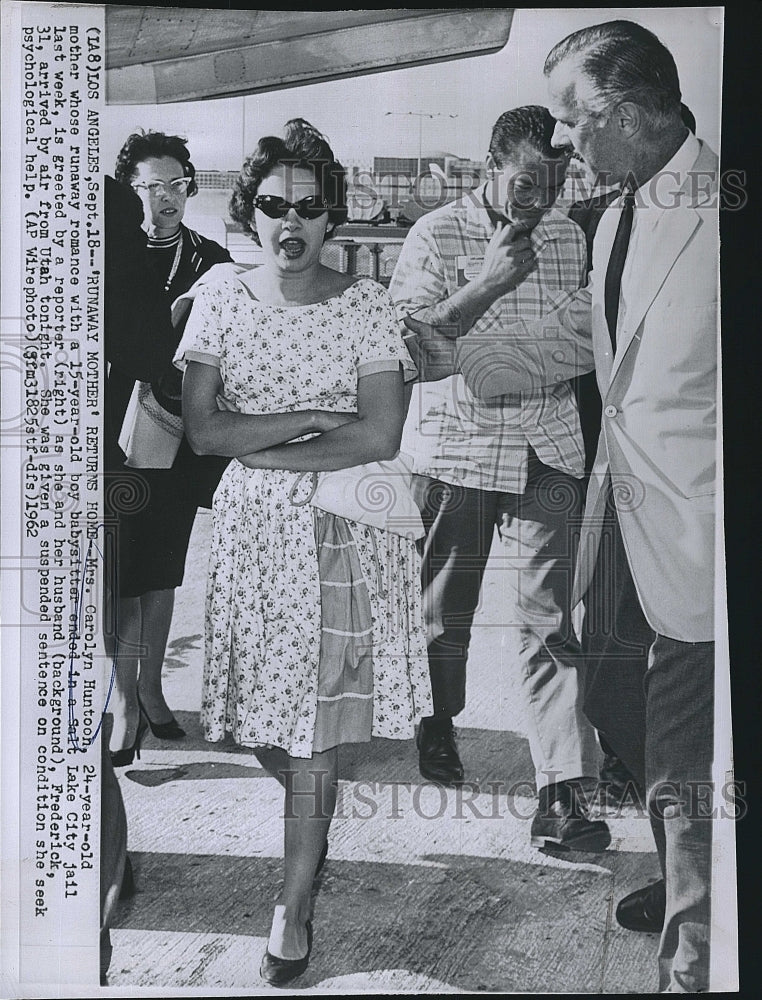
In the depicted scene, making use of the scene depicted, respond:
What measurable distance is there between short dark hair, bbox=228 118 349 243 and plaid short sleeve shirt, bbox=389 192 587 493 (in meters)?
0.20

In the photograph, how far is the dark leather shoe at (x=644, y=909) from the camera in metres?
2.48

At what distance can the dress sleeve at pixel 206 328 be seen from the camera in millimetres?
2420

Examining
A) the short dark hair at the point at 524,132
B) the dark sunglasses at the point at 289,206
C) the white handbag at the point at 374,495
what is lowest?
the white handbag at the point at 374,495

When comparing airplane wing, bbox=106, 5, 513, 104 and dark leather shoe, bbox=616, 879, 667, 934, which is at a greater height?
airplane wing, bbox=106, 5, 513, 104

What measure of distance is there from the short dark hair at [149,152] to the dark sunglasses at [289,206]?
0.54 feet

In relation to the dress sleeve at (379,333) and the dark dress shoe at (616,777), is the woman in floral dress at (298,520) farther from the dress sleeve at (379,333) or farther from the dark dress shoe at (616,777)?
the dark dress shoe at (616,777)

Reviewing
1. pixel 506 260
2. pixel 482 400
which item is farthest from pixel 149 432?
pixel 506 260

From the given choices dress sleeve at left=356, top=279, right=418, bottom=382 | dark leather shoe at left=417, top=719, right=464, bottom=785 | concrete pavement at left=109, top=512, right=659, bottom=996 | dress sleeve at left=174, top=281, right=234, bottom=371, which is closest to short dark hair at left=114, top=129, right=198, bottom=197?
dress sleeve at left=174, top=281, right=234, bottom=371

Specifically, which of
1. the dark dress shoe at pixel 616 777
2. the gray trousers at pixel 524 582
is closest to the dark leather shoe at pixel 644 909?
the dark dress shoe at pixel 616 777

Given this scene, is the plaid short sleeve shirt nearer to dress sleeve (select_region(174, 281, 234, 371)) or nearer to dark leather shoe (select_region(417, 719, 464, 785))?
dress sleeve (select_region(174, 281, 234, 371))

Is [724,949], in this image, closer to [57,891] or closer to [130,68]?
[57,891]

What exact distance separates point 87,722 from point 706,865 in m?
1.48

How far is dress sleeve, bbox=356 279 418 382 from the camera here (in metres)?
2.43

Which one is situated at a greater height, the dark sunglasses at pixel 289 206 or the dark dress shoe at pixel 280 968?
the dark sunglasses at pixel 289 206
